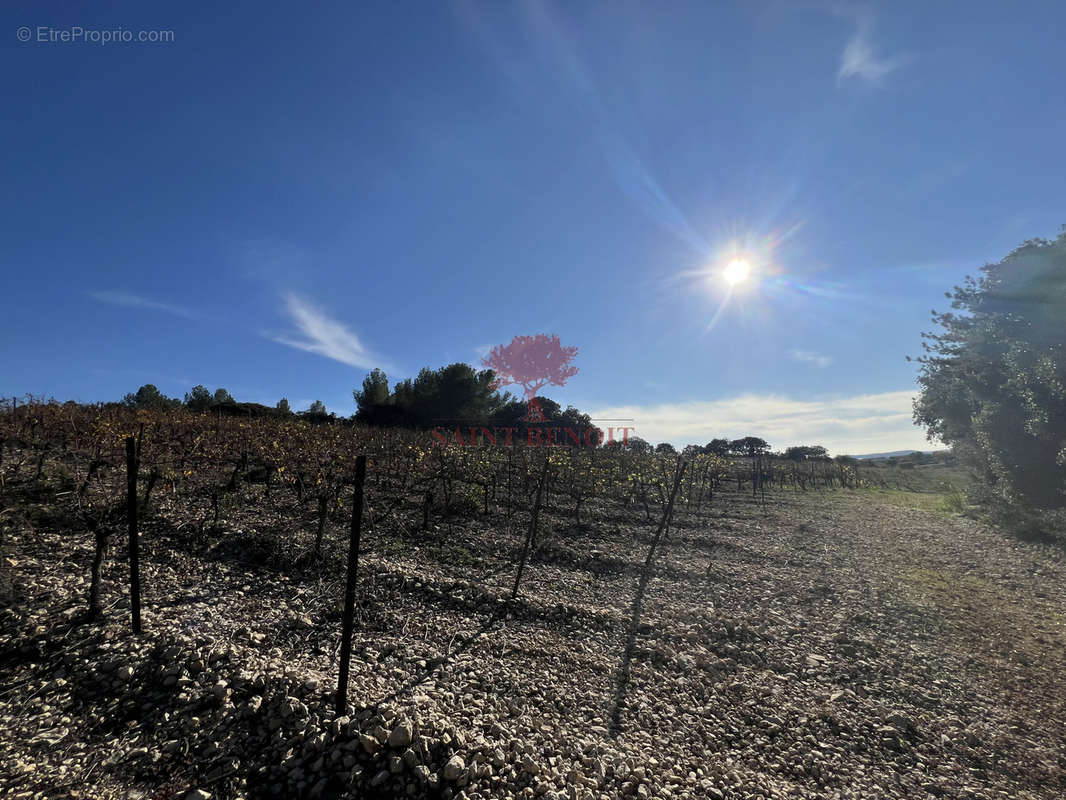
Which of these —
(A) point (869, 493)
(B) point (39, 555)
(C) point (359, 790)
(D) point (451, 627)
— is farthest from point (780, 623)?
(A) point (869, 493)

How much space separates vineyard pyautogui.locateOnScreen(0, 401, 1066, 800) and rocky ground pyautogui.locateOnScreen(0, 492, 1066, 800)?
23mm

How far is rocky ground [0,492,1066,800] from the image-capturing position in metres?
2.94

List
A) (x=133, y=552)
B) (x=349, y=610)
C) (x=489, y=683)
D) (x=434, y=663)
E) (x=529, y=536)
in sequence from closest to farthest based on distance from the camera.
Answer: (x=349, y=610)
(x=133, y=552)
(x=489, y=683)
(x=434, y=663)
(x=529, y=536)

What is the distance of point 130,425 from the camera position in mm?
11109

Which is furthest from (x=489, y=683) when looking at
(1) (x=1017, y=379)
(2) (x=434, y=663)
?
(1) (x=1017, y=379)

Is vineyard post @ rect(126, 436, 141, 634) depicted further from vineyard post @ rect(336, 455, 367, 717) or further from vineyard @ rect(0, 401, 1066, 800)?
vineyard post @ rect(336, 455, 367, 717)

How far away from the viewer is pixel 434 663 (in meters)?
4.20

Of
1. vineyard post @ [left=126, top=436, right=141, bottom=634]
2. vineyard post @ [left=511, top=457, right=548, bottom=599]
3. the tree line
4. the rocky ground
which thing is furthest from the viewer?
the tree line

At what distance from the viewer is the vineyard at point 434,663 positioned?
2977mm

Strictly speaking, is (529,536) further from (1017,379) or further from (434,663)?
(1017,379)

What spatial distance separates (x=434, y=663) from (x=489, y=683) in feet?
1.97

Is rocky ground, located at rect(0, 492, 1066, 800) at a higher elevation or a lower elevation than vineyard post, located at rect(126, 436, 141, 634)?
lower

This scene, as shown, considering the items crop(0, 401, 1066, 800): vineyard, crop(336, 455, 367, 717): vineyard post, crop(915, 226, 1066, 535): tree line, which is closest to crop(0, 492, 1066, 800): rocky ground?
crop(0, 401, 1066, 800): vineyard

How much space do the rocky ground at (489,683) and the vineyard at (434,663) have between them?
0.9 inches
